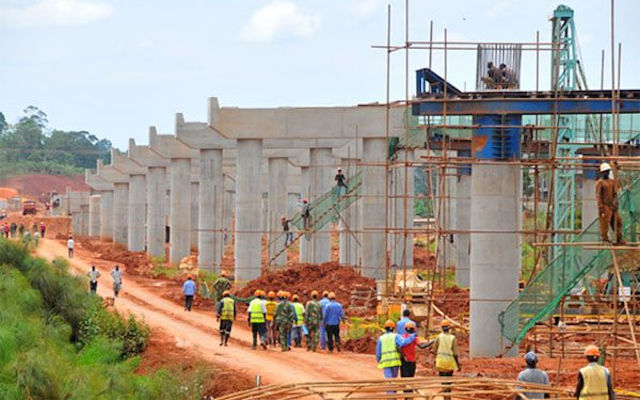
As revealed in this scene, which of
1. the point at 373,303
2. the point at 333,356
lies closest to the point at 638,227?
the point at 333,356

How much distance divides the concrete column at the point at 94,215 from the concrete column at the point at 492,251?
6841 centimetres

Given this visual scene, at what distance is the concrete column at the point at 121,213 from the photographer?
243ft

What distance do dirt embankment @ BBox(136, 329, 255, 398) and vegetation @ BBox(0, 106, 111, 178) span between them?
428 feet

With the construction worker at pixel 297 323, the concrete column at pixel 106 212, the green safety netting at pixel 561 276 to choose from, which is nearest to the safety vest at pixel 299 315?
the construction worker at pixel 297 323

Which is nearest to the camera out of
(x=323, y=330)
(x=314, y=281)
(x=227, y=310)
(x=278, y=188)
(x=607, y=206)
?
(x=607, y=206)

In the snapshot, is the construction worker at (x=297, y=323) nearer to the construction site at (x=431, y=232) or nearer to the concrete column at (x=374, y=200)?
the construction site at (x=431, y=232)

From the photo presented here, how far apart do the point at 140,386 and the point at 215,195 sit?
26480 mm

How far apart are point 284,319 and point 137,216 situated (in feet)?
135

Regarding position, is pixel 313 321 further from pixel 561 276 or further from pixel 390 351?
pixel 390 351

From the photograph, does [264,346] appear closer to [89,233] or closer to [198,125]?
[198,125]

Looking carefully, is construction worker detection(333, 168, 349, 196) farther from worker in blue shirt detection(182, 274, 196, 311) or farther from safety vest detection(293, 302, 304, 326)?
safety vest detection(293, 302, 304, 326)

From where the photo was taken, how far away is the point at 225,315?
2864cm

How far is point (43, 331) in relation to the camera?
27.9 meters

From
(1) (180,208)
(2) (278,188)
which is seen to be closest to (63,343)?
(1) (180,208)
